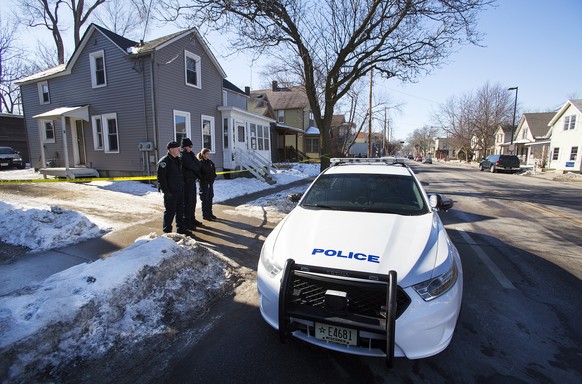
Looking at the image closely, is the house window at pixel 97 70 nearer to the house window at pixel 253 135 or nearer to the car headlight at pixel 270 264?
the house window at pixel 253 135

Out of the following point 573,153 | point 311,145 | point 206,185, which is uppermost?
point 311,145

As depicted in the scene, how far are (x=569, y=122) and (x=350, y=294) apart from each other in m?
38.6

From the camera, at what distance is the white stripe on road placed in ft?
13.2

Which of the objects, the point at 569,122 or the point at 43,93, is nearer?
the point at 43,93

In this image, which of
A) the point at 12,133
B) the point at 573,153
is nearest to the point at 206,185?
the point at 12,133

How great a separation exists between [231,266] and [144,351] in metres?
1.95

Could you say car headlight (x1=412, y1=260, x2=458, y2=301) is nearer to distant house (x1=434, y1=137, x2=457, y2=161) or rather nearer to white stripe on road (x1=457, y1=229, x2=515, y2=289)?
white stripe on road (x1=457, y1=229, x2=515, y2=289)

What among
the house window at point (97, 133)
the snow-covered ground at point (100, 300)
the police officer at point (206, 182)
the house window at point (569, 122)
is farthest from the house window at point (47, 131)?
the house window at point (569, 122)

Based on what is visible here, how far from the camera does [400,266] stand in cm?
240

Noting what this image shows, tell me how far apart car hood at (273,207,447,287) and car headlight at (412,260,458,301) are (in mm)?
48

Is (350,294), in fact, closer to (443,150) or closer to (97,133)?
(97,133)

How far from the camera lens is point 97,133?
14.4 m

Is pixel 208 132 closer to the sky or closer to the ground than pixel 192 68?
closer to the ground

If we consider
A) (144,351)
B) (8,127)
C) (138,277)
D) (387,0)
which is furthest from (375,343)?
(8,127)
